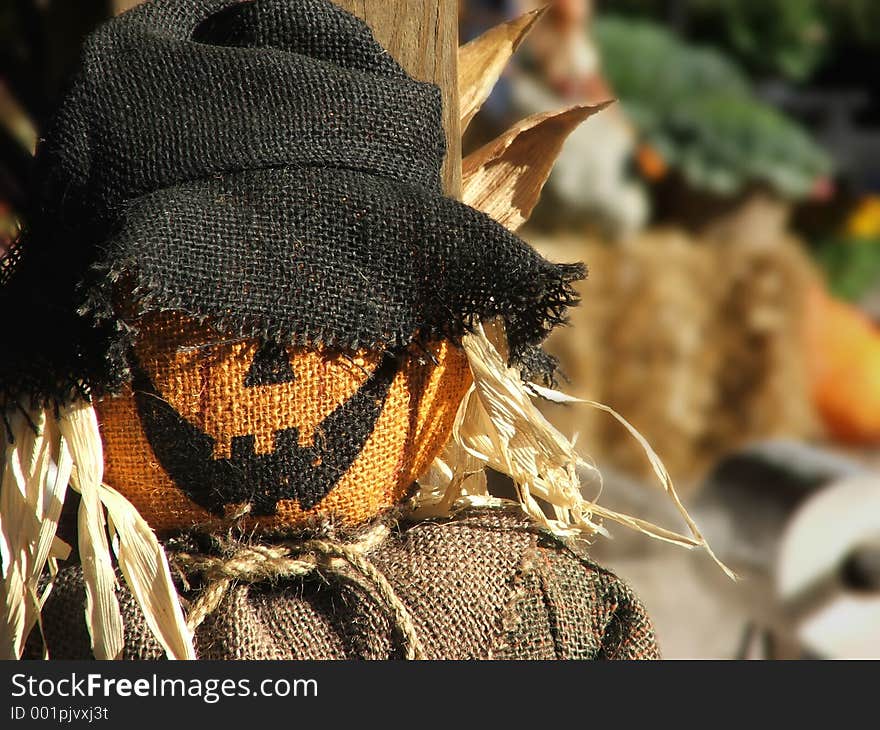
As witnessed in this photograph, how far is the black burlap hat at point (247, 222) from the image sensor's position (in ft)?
2.69

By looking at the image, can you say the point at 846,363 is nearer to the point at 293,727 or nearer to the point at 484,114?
the point at 484,114

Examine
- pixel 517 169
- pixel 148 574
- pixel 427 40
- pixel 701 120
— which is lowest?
pixel 148 574

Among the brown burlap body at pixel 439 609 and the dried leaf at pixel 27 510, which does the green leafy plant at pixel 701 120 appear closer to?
the brown burlap body at pixel 439 609

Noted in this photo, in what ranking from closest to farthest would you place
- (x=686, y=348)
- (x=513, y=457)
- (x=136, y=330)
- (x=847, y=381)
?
(x=136, y=330), (x=513, y=457), (x=686, y=348), (x=847, y=381)

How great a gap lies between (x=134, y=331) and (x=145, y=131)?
0.56 ft

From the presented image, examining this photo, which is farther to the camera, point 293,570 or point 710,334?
point 710,334

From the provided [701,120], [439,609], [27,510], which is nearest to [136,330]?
[27,510]

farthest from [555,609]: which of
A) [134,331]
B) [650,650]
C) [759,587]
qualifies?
[759,587]

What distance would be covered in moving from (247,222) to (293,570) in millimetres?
290

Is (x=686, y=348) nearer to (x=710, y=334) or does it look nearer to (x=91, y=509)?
(x=710, y=334)

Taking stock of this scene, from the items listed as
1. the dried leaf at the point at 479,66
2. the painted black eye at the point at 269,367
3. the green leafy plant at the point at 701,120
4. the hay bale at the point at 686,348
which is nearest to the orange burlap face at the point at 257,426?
the painted black eye at the point at 269,367

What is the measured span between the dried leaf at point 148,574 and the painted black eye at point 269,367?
0.52 ft

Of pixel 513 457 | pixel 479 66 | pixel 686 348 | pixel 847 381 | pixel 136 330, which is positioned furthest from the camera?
pixel 847 381

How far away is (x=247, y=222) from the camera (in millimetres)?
834
